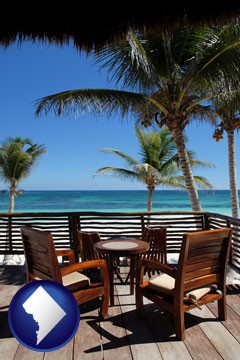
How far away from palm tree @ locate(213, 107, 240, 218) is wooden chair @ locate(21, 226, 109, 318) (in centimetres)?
634

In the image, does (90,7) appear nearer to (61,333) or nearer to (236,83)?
(61,333)

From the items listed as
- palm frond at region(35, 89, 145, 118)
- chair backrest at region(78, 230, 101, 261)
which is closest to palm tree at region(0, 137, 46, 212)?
palm frond at region(35, 89, 145, 118)

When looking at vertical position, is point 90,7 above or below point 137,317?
above

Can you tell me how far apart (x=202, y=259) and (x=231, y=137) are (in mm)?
7083

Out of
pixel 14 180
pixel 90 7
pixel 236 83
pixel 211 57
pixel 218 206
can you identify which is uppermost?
pixel 211 57

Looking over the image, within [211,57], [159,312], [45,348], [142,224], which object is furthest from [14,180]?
[45,348]

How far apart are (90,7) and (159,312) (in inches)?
118

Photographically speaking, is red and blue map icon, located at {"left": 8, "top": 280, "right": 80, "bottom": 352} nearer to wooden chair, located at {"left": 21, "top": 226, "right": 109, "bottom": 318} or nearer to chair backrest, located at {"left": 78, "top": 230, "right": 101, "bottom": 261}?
wooden chair, located at {"left": 21, "top": 226, "right": 109, "bottom": 318}

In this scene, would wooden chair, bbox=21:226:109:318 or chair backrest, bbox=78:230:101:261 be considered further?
chair backrest, bbox=78:230:101:261

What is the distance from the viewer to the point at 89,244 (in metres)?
3.65

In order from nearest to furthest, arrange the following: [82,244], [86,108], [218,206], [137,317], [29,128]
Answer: [137,317]
[82,244]
[86,108]
[218,206]
[29,128]

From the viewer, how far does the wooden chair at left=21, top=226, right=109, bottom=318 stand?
7.85ft

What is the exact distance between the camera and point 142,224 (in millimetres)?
5309

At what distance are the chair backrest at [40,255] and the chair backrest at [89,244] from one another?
0.95m
